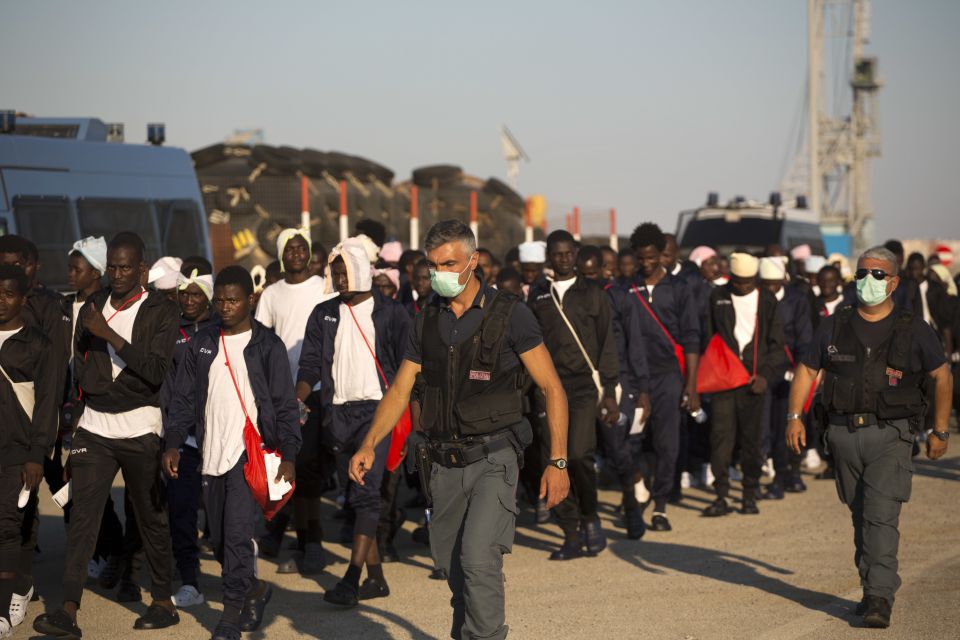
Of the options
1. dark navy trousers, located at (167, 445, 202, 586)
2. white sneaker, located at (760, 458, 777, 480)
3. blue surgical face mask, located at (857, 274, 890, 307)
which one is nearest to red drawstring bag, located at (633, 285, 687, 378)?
white sneaker, located at (760, 458, 777, 480)

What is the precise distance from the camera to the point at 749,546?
9367 mm

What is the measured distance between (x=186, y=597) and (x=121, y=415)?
1.29 metres

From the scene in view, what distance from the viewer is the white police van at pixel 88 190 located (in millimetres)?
13391

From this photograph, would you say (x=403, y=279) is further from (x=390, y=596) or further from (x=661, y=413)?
(x=390, y=596)

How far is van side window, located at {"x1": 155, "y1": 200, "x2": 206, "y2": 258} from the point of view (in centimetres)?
1527

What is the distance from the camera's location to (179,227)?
15500 mm

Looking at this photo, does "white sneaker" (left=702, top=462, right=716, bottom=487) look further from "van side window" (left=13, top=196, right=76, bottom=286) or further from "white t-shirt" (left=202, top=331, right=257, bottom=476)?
"van side window" (left=13, top=196, right=76, bottom=286)

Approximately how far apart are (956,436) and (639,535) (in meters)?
7.52

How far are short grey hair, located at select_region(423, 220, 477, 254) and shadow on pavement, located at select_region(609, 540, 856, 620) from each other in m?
3.16

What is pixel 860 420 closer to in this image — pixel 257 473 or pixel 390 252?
pixel 257 473

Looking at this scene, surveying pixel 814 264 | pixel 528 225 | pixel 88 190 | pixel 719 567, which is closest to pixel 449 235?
pixel 719 567

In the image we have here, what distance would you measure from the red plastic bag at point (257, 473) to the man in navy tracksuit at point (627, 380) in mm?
3504

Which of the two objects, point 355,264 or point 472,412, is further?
point 355,264

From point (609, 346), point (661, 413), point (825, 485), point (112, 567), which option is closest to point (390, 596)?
point (112, 567)
